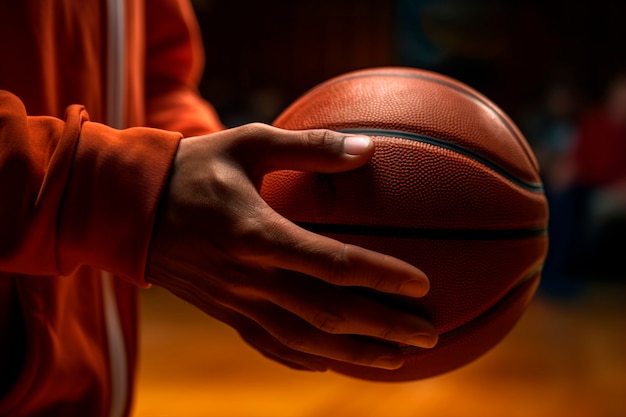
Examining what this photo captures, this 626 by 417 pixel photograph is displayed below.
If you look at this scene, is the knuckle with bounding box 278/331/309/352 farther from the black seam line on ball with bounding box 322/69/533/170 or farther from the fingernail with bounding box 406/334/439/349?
the black seam line on ball with bounding box 322/69/533/170

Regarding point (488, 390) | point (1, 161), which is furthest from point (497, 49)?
point (1, 161)

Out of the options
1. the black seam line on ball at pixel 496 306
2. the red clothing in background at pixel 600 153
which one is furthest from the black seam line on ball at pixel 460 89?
the red clothing in background at pixel 600 153

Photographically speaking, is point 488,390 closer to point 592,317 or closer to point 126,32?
point 592,317

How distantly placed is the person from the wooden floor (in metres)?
1.41

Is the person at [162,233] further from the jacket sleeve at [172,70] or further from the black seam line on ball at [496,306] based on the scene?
the jacket sleeve at [172,70]

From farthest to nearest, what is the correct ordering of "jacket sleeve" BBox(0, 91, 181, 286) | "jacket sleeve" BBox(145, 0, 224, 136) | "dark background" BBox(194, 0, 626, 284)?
"dark background" BBox(194, 0, 626, 284) → "jacket sleeve" BBox(145, 0, 224, 136) → "jacket sleeve" BBox(0, 91, 181, 286)

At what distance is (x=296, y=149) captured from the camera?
659mm

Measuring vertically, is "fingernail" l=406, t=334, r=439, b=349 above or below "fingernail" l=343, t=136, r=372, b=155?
below

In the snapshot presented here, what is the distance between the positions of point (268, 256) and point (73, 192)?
193mm

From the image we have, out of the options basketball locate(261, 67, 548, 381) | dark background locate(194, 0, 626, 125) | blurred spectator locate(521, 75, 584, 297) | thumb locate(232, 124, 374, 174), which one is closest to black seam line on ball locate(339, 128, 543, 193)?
basketball locate(261, 67, 548, 381)

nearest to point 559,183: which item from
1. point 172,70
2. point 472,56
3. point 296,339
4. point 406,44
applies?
point 472,56

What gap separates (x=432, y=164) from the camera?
0.76m

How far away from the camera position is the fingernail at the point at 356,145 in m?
0.69

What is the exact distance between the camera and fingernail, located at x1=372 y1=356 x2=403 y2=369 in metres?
0.74
